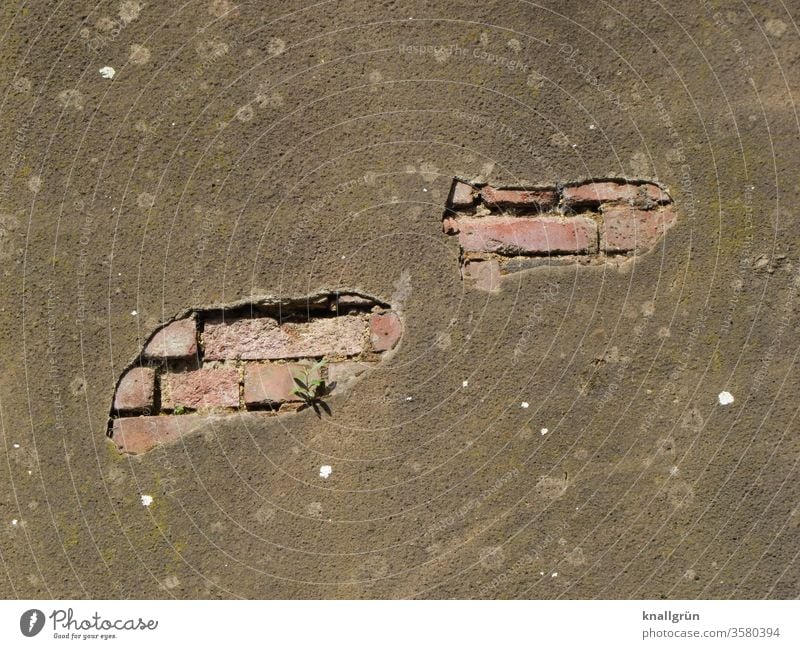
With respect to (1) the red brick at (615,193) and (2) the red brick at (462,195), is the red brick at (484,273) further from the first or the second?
(1) the red brick at (615,193)

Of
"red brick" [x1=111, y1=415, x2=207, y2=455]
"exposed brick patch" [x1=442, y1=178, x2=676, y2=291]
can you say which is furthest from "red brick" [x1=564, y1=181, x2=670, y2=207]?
"red brick" [x1=111, y1=415, x2=207, y2=455]

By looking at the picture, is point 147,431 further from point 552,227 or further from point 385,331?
point 552,227

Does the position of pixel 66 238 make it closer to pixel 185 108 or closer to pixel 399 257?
pixel 185 108

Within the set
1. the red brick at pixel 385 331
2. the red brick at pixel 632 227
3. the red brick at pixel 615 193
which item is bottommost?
the red brick at pixel 385 331

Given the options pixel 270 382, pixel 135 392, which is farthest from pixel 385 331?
pixel 135 392

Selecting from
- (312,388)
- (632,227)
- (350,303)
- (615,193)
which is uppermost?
(615,193)

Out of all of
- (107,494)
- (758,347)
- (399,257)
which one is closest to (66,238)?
(107,494)

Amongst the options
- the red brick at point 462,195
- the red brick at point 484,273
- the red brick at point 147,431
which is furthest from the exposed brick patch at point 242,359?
the red brick at point 462,195
